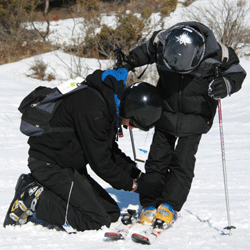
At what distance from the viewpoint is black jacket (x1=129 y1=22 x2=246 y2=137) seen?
2.76 m

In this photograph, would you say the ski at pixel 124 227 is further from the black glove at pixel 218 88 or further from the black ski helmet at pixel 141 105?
the black glove at pixel 218 88

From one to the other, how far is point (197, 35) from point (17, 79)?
10.1 meters

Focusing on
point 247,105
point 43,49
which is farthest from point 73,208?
point 43,49

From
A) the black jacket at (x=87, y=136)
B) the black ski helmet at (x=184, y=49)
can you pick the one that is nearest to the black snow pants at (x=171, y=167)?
the black jacket at (x=87, y=136)

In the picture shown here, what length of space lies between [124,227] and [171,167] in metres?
0.68

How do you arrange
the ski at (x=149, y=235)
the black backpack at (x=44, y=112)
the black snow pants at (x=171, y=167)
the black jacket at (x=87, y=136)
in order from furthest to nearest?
the black snow pants at (x=171, y=167) → the black backpack at (x=44, y=112) → the black jacket at (x=87, y=136) → the ski at (x=149, y=235)

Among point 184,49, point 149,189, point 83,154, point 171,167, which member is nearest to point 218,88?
point 184,49

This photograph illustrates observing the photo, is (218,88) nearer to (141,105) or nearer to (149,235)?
(141,105)

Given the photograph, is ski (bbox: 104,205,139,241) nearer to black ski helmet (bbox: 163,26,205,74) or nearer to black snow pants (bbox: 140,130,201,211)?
black snow pants (bbox: 140,130,201,211)

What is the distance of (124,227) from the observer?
2.83 m

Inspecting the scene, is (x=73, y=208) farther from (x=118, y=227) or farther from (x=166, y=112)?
(x=166, y=112)

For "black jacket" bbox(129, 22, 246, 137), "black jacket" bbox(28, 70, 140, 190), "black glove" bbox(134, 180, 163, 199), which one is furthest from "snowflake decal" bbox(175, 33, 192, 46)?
"black glove" bbox(134, 180, 163, 199)

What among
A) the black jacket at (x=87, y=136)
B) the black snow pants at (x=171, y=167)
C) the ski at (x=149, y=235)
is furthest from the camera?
the black snow pants at (x=171, y=167)

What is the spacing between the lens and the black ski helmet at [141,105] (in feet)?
8.39
